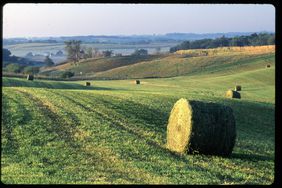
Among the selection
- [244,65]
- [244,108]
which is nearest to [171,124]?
[244,108]

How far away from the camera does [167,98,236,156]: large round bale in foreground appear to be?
12109 mm

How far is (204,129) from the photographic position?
1206 cm

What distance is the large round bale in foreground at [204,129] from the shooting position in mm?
12109

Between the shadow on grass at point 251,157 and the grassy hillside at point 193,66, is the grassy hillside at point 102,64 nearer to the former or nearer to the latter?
the grassy hillside at point 193,66

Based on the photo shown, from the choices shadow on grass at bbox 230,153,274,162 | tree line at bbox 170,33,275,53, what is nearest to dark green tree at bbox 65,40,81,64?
tree line at bbox 170,33,275,53

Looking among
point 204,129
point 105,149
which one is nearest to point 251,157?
point 204,129

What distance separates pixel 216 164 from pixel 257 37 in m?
115

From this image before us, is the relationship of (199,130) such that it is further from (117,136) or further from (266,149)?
(266,149)

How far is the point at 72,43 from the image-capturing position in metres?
129

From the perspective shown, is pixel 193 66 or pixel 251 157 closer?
pixel 251 157

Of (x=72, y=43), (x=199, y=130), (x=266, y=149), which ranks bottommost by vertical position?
(x=266, y=149)

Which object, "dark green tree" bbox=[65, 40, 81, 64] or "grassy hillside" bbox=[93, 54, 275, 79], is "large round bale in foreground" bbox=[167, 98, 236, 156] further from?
"dark green tree" bbox=[65, 40, 81, 64]

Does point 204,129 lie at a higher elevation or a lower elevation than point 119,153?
higher

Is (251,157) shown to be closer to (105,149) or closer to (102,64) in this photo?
(105,149)
